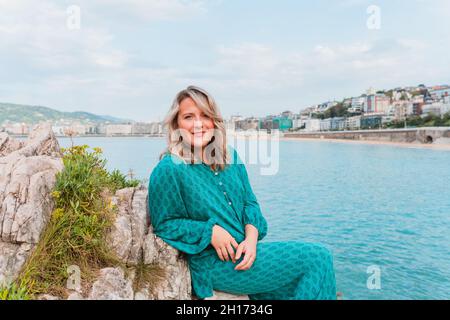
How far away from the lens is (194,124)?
7.86 feet

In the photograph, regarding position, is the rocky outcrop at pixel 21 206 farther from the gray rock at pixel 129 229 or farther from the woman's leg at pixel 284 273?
the woman's leg at pixel 284 273

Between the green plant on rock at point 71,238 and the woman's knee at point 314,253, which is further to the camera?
the woman's knee at point 314,253

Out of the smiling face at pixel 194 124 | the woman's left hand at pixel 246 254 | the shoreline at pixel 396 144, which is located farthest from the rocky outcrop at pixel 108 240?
the shoreline at pixel 396 144

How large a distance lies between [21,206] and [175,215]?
0.92 m

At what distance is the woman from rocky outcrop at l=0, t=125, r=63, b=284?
0.69m

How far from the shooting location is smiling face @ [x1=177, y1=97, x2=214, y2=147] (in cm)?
238

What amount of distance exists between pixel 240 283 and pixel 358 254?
7.16 metres

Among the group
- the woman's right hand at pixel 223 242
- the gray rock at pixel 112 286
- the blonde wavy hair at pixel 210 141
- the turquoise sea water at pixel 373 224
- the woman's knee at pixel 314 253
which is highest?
the blonde wavy hair at pixel 210 141

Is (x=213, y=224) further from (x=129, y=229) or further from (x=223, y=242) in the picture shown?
(x=129, y=229)

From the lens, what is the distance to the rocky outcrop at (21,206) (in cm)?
224

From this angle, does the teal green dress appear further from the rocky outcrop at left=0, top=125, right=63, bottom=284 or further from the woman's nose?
the rocky outcrop at left=0, top=125, right=63, bottom=284

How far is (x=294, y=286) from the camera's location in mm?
2344

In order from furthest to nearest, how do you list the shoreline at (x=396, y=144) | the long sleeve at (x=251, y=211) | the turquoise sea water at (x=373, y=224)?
the shoreline at (x=396, y=144)
the turquoise sea water at (x=373, y=224)
the long sleeve at (x=251, y=211)

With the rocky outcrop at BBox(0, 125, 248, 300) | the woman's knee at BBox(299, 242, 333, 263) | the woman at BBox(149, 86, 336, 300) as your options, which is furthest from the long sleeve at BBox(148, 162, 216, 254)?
the woman's knee at BBox(299, 242, 333, 263)
